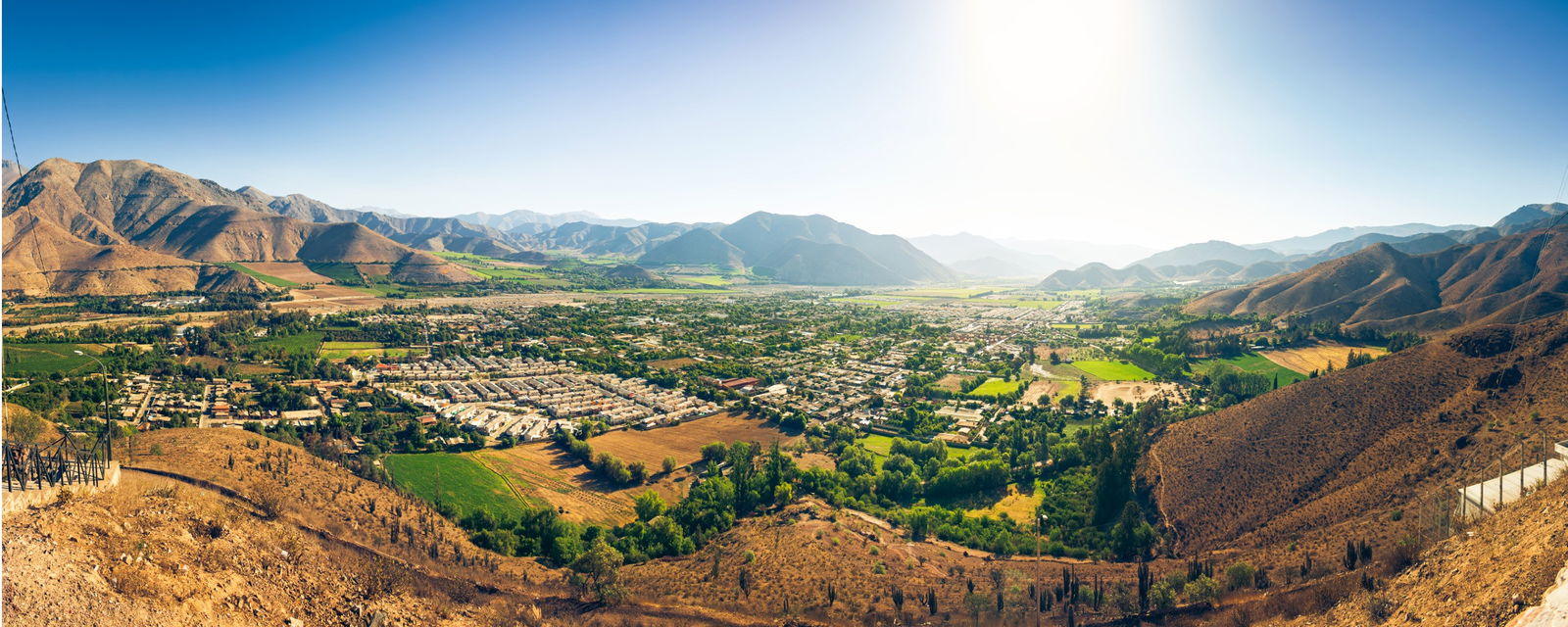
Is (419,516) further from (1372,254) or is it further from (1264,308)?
(1372,254)

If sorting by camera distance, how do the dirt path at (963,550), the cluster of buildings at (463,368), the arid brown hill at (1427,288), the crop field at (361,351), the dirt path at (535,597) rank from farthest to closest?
the arid brown hill at (1427,288), the crop field at (361,351), the cluster of buildings at (463,368), the dirt path at (963,550), the dirt path at (535,597)

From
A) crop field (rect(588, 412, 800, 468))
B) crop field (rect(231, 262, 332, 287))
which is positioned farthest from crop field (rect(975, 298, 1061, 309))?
crop field (rect(231, 262, 332, 287))

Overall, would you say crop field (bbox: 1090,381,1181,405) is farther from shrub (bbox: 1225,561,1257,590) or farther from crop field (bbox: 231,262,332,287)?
crop field (bbox: 231,262,332,287)

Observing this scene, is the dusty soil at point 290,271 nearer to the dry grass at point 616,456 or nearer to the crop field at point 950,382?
the dry grass at point 616,456

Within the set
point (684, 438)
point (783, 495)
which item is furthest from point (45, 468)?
point (684, 438)

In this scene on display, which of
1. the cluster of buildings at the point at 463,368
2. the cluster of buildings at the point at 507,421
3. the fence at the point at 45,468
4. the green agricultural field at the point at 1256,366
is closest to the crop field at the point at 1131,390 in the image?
the green agricultural field at the point at 1256,366

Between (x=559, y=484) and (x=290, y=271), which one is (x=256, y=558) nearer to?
(x=559, y=484)

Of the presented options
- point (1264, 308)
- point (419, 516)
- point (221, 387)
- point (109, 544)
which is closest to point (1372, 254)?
point (1264, 308)
